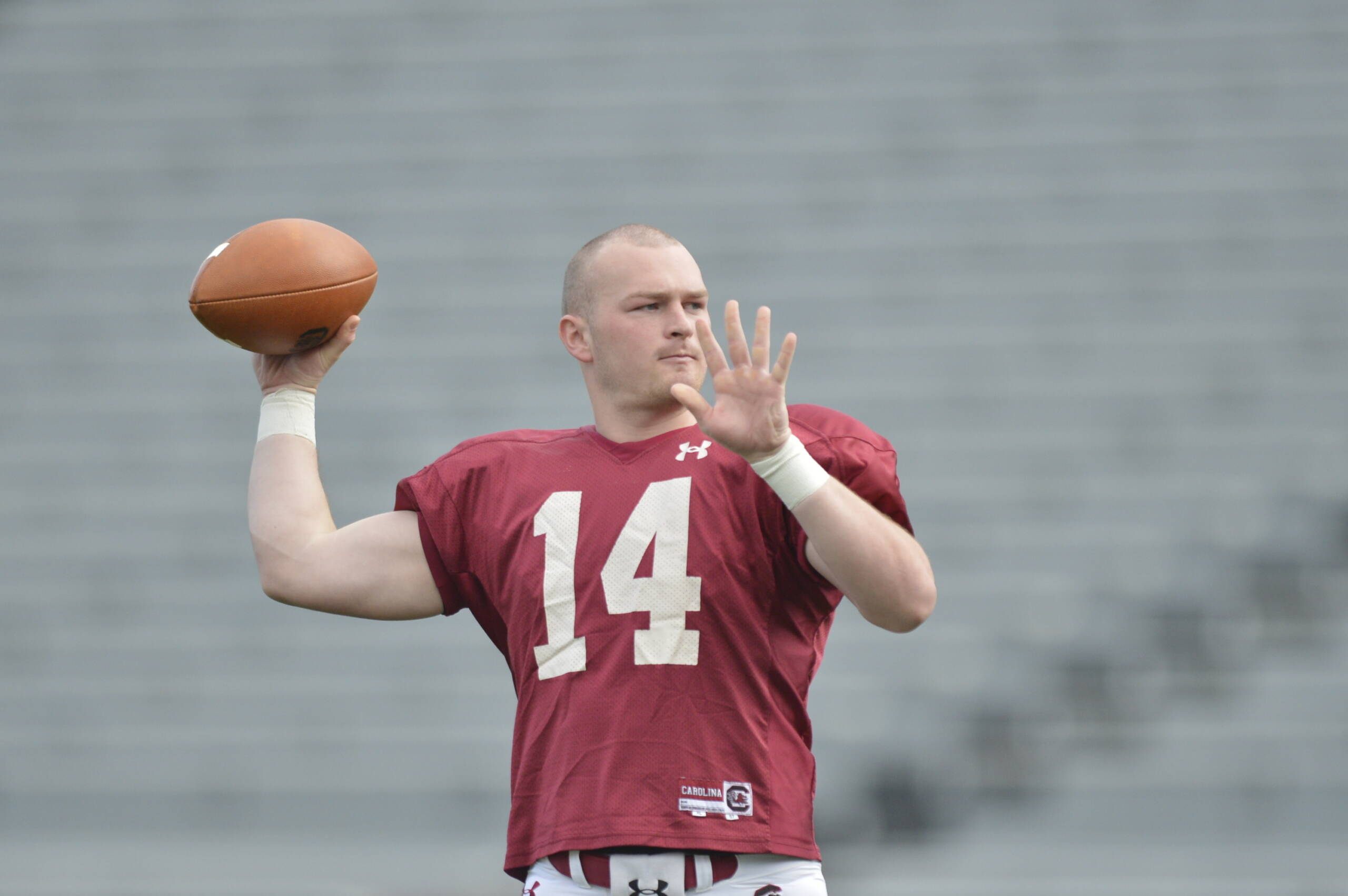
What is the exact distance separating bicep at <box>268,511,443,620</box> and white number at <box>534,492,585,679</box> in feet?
0.75

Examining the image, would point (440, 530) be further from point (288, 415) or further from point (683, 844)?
point (683, 844)

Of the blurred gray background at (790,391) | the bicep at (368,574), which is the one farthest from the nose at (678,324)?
the blurred gray background at (790,391)

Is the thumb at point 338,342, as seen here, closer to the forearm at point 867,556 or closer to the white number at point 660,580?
the white number at point 660,580

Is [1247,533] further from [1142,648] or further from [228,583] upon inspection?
[228,583]

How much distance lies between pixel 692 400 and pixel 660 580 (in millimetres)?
262

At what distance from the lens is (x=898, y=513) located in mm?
2033

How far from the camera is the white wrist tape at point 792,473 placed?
187 cm

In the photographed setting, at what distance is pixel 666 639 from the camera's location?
1.99 meters

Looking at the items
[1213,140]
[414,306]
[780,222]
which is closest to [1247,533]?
[1213,140]

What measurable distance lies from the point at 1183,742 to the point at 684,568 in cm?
372

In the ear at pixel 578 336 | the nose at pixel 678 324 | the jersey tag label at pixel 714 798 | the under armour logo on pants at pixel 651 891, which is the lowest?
the under armour logo on pants at pixel 651 891

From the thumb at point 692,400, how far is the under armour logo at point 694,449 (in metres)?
0.10

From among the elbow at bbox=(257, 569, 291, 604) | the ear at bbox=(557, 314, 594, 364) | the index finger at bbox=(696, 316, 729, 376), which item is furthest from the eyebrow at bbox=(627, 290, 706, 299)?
the elbow at bbox=(257, 569, 291, 604)

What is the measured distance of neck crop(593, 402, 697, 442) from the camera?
222 cm
